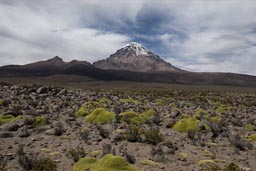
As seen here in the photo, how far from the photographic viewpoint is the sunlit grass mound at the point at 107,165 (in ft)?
26.5

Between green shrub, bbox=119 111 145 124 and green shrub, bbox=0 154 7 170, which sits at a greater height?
green shrub, bbox=119 111 145 124

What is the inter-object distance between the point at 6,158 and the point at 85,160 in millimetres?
2506

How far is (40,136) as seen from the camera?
12.4m

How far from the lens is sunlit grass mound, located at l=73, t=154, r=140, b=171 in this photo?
809 centimetres

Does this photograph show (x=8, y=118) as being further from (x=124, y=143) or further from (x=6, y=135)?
(x=124, y=143)

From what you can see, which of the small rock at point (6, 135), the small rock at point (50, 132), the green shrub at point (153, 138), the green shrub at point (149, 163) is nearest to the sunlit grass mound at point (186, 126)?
the green shrub at point (153, 138)

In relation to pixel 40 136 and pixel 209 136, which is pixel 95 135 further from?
pixel 209 136

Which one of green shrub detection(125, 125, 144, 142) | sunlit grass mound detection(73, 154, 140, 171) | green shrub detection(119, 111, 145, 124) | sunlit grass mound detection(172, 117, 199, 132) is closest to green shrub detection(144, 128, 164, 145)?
green shrub detection(125, 125, 144, 142)

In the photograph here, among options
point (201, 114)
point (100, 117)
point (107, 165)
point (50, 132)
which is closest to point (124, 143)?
point (50, 132)

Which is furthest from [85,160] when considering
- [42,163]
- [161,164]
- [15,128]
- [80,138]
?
[15,128]

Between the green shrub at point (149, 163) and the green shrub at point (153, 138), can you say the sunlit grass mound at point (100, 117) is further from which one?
the green shrub at point (149, 163)

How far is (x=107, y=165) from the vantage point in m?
8.12

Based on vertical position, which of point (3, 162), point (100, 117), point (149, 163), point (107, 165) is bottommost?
point (149, 163)

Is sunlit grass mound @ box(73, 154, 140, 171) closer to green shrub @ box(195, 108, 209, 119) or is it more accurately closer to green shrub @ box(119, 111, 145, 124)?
green shrub @ box(119, 111, 145, 124)
